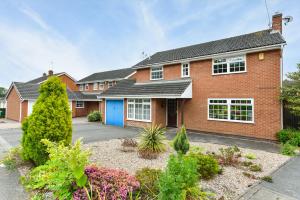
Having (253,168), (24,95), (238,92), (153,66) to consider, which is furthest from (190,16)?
(24,95)

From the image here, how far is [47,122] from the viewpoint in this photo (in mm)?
5539

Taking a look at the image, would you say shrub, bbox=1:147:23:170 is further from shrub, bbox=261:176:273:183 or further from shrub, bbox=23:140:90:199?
shrub, bbox=261:176:273:183

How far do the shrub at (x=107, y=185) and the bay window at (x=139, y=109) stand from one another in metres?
11.4

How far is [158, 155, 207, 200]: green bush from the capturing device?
3.10 meters

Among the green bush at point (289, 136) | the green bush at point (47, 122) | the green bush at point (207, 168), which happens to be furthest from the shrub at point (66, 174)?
the green bush at point (289, 136)

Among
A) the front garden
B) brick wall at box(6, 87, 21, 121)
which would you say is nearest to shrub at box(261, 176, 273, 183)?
the front garden

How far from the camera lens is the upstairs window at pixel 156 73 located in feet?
54.3

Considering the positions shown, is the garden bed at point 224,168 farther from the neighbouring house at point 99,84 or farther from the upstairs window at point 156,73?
the neighbouring house at point 99,84

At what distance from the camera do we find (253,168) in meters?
6.12

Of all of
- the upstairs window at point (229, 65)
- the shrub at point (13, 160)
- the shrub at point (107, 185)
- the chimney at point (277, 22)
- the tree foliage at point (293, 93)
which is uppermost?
the chimney at point (277, 22)

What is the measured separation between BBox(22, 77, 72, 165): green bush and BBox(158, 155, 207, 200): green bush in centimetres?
357

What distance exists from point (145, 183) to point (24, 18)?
1611cm


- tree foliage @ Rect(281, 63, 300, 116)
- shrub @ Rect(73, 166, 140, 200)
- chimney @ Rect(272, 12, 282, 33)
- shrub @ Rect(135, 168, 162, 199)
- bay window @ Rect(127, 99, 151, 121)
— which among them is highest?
chimney @ Rect(272, 12, 282, 33)

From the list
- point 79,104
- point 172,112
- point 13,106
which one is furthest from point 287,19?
point 13,106
